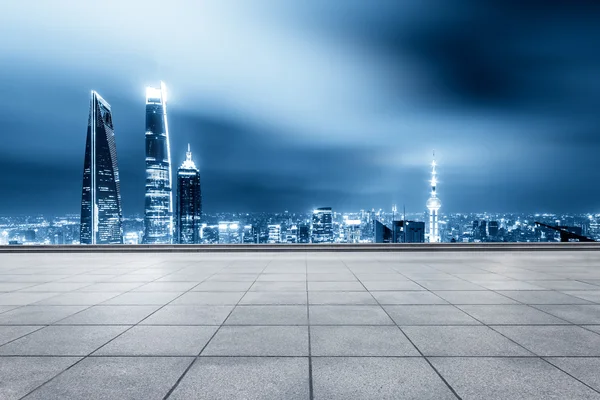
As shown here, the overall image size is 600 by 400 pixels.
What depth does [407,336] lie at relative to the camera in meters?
5.06

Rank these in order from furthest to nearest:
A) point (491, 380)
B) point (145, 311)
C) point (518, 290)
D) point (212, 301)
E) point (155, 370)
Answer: point (518, 290), point (212, 301), point (145, 311), point (155, 370), point (491, 380)

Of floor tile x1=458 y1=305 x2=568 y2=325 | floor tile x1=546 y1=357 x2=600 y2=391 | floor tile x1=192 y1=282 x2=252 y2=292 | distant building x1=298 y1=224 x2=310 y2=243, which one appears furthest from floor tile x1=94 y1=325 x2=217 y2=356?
distant building x1=298 y1=224 x2=310 y2=243

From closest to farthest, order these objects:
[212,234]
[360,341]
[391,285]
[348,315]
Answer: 1. [360,341]
2. [348,315]
3. [391,285]
4. [212,234]

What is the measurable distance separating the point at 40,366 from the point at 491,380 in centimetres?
496

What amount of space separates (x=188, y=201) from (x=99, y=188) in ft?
177

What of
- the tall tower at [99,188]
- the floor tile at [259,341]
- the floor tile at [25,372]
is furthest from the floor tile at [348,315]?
the tall tower at [99,188]

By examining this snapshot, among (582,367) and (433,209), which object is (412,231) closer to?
(582,367)

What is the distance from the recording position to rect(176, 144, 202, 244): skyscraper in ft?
541

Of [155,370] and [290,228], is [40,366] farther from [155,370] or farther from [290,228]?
[290,228]

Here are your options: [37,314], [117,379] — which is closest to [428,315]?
[117,379]

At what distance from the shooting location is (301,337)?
5.03 meters

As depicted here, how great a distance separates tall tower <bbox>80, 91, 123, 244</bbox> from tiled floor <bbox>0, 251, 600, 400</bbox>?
130 metres

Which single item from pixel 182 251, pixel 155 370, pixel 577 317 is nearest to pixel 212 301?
pixel 155 370

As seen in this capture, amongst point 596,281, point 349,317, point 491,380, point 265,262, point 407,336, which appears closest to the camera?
point 491,380
